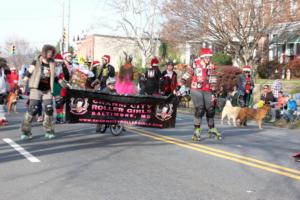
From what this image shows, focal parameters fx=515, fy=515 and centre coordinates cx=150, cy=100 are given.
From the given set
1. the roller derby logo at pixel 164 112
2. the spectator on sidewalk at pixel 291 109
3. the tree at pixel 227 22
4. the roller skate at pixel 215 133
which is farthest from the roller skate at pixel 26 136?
the tree at pixel 227 22

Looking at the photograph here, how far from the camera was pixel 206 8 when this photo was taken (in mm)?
29531

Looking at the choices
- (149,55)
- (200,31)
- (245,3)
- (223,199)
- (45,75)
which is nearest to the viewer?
(223,199)

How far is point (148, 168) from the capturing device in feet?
25.6

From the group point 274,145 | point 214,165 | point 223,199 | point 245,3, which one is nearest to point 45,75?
point 214,165

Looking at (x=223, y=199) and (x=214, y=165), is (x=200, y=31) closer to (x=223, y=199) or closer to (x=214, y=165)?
(x=214, y=165)

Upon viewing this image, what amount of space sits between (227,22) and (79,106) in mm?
20122

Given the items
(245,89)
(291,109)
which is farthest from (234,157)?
(245,89)

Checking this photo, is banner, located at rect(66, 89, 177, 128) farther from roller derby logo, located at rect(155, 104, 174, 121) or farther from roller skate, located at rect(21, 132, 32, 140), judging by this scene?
roller skate, located at rect(21, 132, 32, 140)

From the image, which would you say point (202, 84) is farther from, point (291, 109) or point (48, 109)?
point (291, 109)

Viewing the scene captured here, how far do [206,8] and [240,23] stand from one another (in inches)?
84.0

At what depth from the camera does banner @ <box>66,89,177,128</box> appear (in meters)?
10.7

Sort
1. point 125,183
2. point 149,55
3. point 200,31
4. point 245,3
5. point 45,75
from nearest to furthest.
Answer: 1. point 125,183
2. point 45,75
3. point 245,3
4. point 200,31
5. point 149,55

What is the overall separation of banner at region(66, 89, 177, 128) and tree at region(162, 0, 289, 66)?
18377 mm

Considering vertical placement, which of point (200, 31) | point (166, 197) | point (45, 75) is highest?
point (200, 31)
